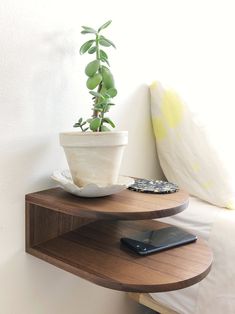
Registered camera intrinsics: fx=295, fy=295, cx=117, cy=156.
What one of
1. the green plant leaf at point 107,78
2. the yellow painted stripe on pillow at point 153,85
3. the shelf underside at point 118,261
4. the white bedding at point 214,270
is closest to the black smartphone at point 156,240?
the shelf underside at point 118,261

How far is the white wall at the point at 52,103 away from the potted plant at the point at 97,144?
77 mm

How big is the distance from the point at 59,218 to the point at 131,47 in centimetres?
53

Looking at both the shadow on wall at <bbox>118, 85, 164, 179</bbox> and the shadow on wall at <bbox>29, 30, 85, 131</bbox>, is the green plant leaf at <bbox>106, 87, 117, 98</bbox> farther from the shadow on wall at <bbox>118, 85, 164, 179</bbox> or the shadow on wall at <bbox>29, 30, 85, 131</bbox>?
the shadow on wall at <bbox>118, 85, 164, 179</bbox>

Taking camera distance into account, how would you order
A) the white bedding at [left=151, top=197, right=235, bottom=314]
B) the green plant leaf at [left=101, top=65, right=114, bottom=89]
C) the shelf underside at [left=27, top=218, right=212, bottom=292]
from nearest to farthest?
the shelf underside at [left=27, top=218, right=212, bottom=292] < the green plant leaf at [left=101, top=65, right=114, bottom=89] < the white bedding at [left=151, top=197, right=235, bottom=314]

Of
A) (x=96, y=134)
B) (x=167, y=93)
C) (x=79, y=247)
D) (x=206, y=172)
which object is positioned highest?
(x=167, y=93)

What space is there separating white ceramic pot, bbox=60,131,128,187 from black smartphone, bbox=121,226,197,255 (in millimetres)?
153

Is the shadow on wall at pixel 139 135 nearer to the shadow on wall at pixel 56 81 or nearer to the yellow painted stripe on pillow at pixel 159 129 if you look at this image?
the yellow painted stripe on pillow at pixel 159 129

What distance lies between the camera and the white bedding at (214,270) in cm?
77

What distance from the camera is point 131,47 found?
0.87m

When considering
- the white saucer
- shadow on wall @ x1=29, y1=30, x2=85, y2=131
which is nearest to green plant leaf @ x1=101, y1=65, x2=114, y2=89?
shadow on wall @ x1=29, y1=30, x2=85, y2=131

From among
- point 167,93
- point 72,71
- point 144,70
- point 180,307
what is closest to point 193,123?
point 167,93

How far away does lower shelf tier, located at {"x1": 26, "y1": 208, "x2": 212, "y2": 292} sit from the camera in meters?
0.52

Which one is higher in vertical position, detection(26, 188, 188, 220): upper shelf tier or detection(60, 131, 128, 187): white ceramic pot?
detection(60, 131, 128, 187): white ceramic pot

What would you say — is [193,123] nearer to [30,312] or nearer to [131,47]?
[131,47]
